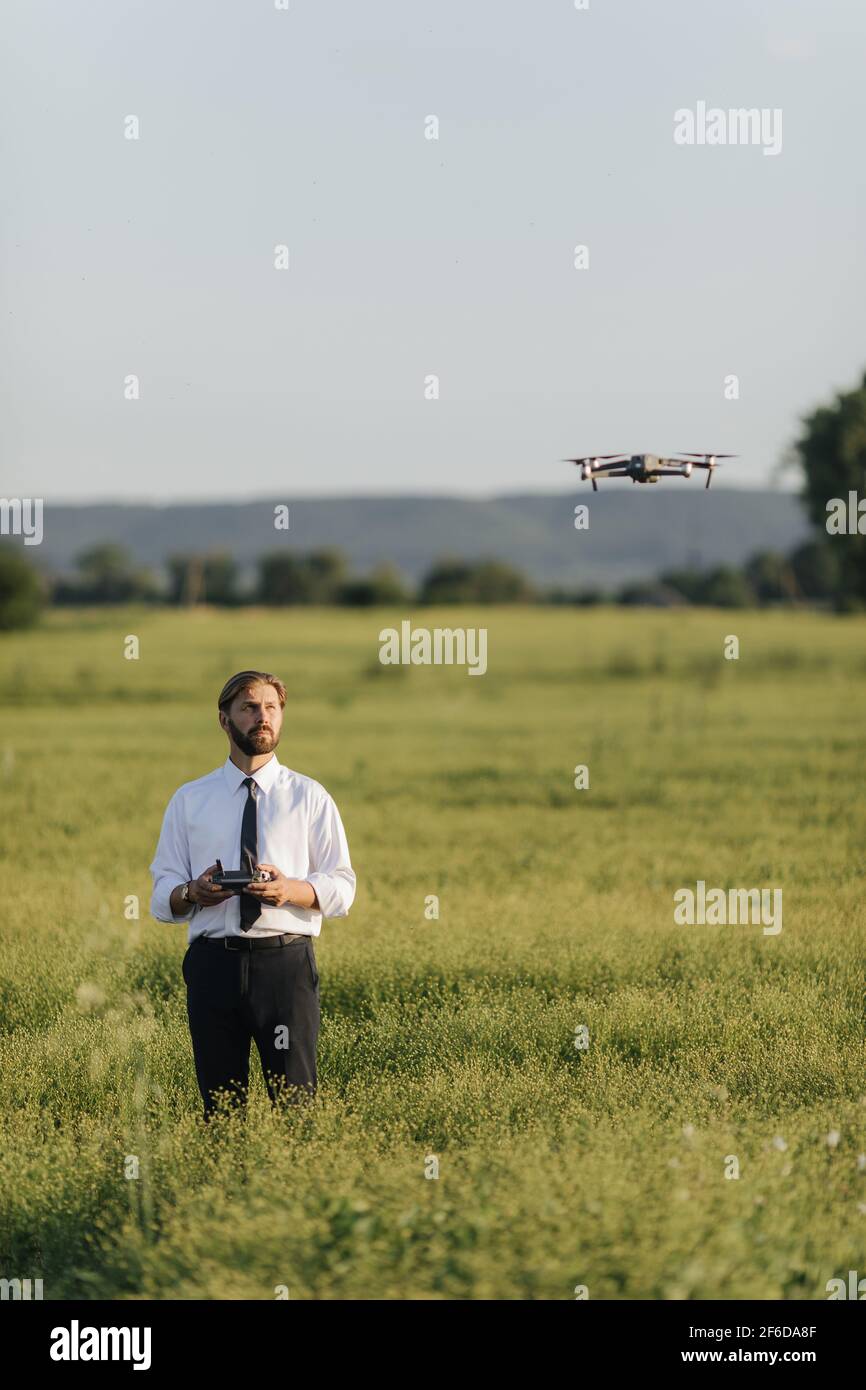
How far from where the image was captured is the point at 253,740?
6152mm

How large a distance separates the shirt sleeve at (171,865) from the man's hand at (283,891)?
0.43 meters

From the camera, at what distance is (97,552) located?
18775cm

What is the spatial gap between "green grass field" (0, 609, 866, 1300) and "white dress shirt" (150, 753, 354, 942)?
3.12ft

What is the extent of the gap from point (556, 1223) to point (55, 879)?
8.91 meters

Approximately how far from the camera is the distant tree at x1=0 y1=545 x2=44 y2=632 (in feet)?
225

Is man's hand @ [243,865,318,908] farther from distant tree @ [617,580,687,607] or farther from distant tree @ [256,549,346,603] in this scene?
distant tree @ [256,549,346,603]

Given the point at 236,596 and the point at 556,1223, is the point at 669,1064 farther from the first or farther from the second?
the point at 236,596

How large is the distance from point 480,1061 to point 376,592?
11592 centimetres

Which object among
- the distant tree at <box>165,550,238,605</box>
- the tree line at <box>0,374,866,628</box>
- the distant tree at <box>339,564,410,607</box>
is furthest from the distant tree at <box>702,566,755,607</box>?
the distant tree at <box>165,550,238,605</box>

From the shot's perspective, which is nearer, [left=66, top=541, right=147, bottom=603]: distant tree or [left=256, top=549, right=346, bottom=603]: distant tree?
[left=66, top=541, right=147, bottom=603]: distant tree

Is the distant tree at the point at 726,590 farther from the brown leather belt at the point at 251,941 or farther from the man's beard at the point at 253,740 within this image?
the brown leather belt at the point at 251,941
